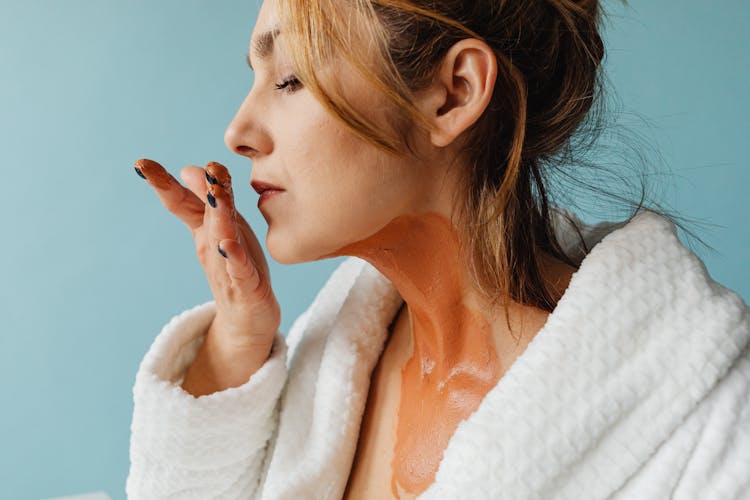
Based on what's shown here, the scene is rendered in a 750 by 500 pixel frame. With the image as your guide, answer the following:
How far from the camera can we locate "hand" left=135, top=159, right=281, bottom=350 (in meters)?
1.06

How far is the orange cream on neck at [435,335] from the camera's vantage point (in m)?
1.04

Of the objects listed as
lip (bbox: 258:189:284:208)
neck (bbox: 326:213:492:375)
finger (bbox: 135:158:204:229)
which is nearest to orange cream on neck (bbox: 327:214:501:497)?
neck (bbox: 326:213:492:375)

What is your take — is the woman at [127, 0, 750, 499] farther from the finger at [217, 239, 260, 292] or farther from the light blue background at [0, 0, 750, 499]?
the light blue background at [0, 0, 750, 499]

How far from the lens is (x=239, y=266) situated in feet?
3.51

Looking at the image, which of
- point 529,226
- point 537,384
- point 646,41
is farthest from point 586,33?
point 646,41

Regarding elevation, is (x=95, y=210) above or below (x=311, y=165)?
above

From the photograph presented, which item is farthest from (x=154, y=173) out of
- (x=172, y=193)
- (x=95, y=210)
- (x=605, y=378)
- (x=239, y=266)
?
(x=95, y=210)

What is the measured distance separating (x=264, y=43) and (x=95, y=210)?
1.17 meters

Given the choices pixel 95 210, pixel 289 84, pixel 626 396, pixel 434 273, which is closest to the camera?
pixel 626 396

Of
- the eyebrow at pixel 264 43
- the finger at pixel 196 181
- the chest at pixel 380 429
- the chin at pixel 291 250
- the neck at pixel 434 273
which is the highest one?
the eyebrow at pixel 264 43

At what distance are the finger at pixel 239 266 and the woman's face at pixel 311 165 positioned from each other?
64 mm

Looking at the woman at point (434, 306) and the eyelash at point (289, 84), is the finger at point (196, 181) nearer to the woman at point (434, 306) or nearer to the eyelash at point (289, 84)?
the woman at point (434, 306)

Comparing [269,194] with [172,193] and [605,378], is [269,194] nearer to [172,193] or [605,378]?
[172,193]

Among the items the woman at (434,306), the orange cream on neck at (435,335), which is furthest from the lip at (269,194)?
the orange cream on neck at (435,335)
